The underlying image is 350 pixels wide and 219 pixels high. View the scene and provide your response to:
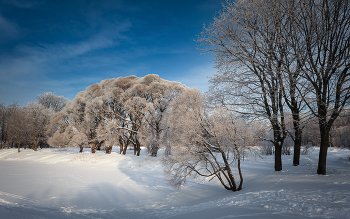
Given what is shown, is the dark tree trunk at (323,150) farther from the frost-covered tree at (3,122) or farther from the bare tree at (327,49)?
the frost-covered tree at (3,122)

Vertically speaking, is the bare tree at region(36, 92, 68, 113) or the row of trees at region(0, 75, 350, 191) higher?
the bare tree at region(36, 92, 68, 113)

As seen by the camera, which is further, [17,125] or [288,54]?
[17,125]

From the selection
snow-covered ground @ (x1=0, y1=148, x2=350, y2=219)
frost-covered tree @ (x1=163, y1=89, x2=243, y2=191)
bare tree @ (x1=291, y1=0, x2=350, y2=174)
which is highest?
bare tree @ (x1=291, y1=0, x2=350, y2=174)

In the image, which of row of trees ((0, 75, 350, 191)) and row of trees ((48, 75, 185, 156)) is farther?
row of trees ((48, 75, 185, 156))

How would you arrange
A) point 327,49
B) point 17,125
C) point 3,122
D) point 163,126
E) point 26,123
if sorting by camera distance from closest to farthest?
point 327,49
point 163,126
point 17,125
point 26,123
point 3,122

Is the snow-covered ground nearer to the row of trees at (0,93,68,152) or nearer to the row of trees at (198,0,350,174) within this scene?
A: the row of trees at (198,0,350,174)

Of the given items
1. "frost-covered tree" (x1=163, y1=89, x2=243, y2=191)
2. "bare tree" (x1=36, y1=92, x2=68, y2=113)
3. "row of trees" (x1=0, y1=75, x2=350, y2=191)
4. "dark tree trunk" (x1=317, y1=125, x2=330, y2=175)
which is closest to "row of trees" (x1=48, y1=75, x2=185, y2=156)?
"row of trees" (x1=0, y1=75, x2=350, y2=191)

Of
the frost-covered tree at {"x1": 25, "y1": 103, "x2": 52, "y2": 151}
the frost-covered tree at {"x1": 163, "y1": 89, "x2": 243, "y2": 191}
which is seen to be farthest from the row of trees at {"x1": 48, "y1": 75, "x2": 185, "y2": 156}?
the frost-covered tree at {"x1": 163, "y1": 89, "x2": 243, "y2": 191}

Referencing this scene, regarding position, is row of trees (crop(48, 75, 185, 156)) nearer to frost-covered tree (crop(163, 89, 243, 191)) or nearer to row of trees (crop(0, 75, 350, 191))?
row of trees (crop(0, 75, 350, 191))

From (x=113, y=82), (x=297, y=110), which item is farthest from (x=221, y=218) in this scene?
(x=113, y=82)

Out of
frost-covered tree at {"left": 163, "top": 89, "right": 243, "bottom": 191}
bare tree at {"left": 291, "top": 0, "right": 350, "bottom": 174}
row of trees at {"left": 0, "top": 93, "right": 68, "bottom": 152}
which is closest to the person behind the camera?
bare tree at {"left": 291, "top": 0, "right": 350, "bottom": 174}

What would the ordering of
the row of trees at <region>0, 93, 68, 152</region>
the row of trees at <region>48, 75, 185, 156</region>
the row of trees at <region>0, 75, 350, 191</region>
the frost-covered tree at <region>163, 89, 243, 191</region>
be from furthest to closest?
the row of trees at <region>0, 93, 68, 152</region> → the row of trees at <region>48, 75, 185, 156</region> → the row of trees at <region>0, 75, 350, 191</region> → the frost-covered tree at <region>163, 89, 243, 191</region>

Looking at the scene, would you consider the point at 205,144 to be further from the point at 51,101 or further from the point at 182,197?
the point at 51,101

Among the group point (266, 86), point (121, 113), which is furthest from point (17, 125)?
point (266, 86)
